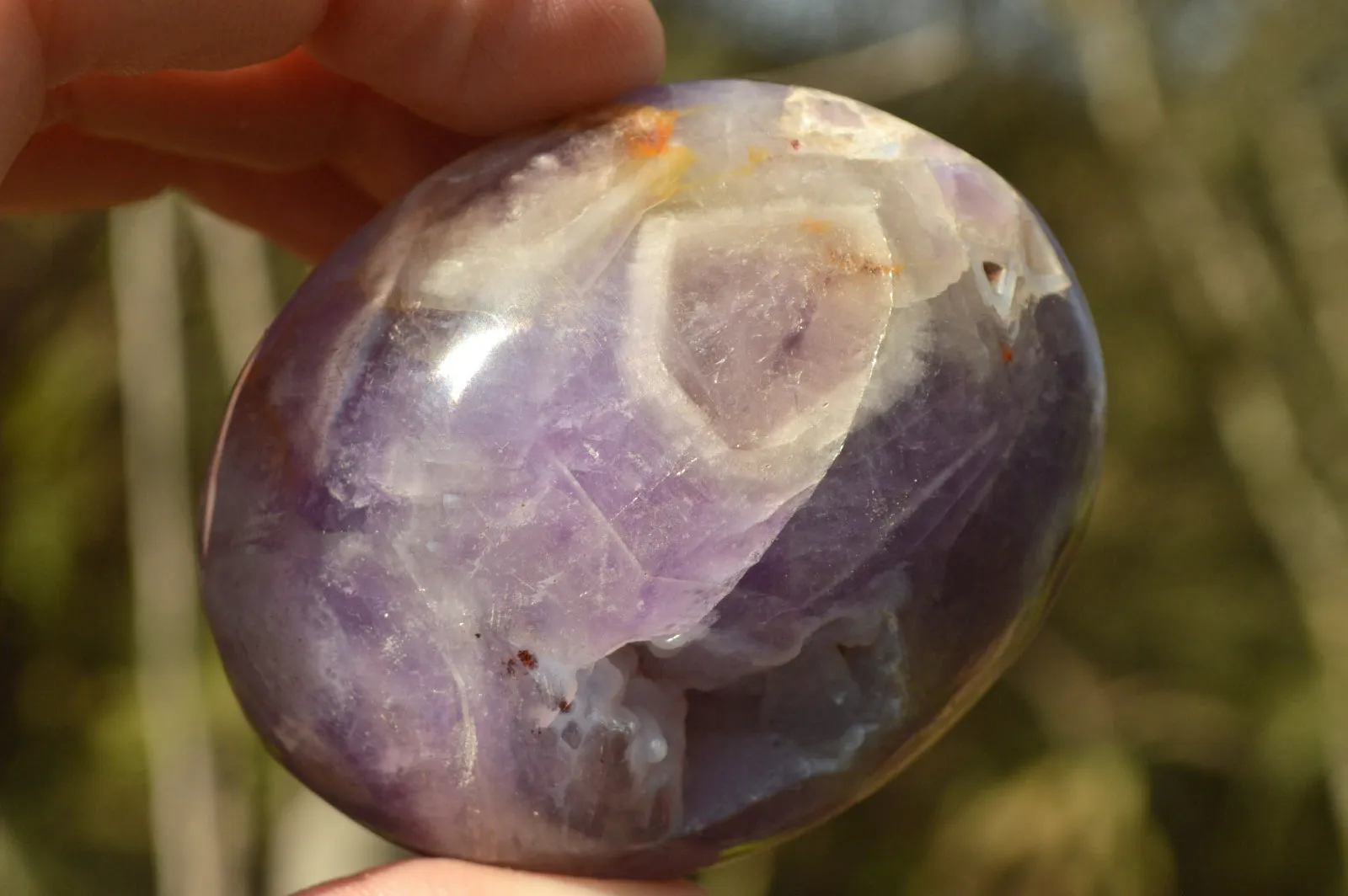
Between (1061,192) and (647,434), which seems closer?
(647,434)

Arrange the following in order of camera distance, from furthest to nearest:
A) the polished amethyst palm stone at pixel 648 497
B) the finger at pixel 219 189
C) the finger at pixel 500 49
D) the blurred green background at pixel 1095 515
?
the blurred green background at pixel 1095 515 → the finger at pixel 219 189 → the finger at pixel 500 49 → the polished amethyst palm stone at pixel 648 497

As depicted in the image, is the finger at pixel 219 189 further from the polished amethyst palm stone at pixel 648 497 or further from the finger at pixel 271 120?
the polished amethyst palm stone at pixel 648 497

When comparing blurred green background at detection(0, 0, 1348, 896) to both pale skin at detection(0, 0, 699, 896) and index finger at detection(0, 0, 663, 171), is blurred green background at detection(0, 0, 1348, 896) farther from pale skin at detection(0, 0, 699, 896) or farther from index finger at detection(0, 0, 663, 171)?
index finger at detection(0, 0, 663, 171)

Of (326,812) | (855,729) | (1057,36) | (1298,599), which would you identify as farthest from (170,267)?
(1298,599)

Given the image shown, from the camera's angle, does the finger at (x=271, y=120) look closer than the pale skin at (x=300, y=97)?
No

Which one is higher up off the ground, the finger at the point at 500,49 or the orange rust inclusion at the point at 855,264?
the finger at the point at 500,49

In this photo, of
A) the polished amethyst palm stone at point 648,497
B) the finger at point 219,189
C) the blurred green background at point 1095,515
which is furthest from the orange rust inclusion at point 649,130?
the blurred green background at point 1095,515

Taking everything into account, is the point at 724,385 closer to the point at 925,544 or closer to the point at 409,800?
the point at 925,544

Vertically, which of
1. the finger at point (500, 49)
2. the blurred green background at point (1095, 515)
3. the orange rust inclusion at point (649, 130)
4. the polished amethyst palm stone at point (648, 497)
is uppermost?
the finger at point (500, 49)
